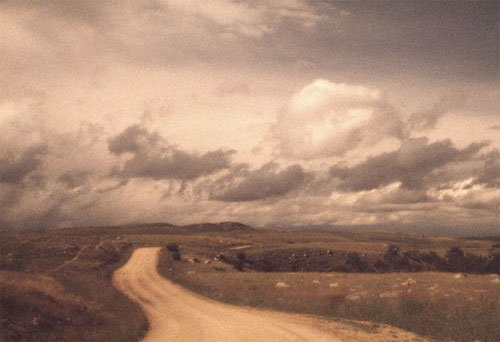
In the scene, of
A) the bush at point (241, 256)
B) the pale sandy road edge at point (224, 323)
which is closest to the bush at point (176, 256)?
the bush at point (241, 256)

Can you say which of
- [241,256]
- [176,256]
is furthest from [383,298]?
[241,256]

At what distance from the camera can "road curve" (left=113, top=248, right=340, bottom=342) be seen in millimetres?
21328

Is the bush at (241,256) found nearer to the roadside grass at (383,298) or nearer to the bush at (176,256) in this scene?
the bush at (176,256)

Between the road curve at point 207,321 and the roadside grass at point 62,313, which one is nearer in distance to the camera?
the roadside grass at point 62,313

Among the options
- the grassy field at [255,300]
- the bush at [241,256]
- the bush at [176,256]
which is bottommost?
the bush at [241,256]

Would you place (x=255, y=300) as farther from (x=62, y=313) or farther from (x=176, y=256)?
(x=176, y=256)

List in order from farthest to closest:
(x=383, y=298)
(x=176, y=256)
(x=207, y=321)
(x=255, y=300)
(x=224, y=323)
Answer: (x=176, y=256) < (x=255, y=300) < (x=383, y=298) < (x=207, y=321) < (x=224, y=323)

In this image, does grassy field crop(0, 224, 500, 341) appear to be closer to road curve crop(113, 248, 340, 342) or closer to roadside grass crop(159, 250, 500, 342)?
roadside grass crop(159, 250, 500, 342)

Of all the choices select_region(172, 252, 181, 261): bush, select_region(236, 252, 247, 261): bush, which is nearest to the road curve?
select_region(172, 252, 181, 261): bush

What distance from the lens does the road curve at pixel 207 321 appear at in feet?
70.0

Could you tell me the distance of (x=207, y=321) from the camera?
25.7m

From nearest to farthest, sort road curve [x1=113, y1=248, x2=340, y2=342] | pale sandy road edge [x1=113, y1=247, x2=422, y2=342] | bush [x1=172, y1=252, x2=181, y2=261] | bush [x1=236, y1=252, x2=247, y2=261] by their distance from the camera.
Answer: pale sandy road edge [x1=113, y1=247, x2=422, y2=342] → road curve [x1=113, y1=248, x2=340, y2=342] → bush [x1=172, y1=252, x2=181, y2=261] → bush [x1=236, y1=252, x2=247, y2=261]

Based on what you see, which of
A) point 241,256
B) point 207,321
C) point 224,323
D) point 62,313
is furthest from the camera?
point 241,256

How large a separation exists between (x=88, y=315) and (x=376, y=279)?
30816mm
